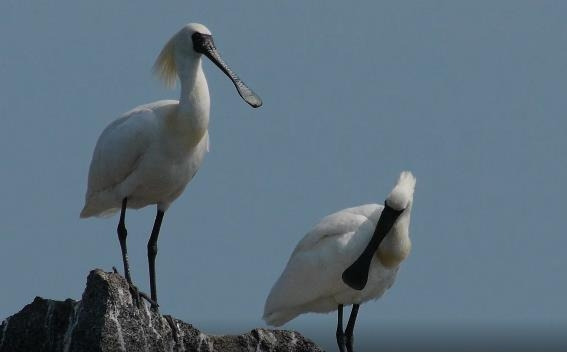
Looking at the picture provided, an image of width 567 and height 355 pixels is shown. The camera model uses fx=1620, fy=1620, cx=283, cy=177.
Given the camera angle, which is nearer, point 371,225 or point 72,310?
point 72,310

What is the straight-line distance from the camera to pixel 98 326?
44.2 ft

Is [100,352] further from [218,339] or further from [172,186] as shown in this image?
[172,186]

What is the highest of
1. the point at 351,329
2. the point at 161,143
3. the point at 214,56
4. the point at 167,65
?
the point at 167,65

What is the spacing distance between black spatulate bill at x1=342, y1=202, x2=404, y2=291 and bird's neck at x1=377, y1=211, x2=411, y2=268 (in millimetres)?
166

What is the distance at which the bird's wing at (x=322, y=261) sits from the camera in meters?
18.5

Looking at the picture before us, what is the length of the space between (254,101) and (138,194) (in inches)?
69.0

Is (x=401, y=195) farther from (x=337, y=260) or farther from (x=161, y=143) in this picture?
(x=161, y=143)

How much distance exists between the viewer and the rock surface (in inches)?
532

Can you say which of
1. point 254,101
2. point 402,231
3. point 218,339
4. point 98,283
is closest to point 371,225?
point 402,231

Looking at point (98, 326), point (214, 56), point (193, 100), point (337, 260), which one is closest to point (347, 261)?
point (337, 260)

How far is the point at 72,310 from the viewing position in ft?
45.1

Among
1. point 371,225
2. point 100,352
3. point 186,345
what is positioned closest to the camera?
point 100,352

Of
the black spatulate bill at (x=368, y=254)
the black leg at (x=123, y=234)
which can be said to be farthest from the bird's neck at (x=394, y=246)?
the black leg at (x=123, y=234)

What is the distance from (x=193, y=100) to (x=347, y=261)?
2.64 meters
